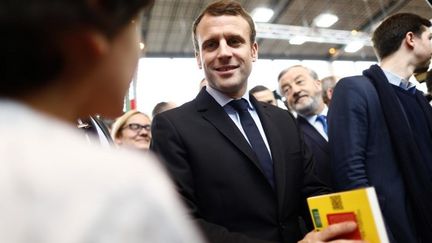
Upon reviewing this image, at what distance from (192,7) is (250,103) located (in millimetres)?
8478

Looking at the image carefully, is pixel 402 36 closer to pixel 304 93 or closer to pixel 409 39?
pixel 409 39

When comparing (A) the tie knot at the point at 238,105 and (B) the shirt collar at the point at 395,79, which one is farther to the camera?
(B) the shirt collar at the point at 395,79

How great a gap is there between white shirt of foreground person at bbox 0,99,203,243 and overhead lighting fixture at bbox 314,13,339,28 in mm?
11378

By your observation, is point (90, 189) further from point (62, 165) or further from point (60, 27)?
point (60, 27)

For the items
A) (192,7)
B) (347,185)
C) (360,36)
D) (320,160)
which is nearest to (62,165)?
(347,185)

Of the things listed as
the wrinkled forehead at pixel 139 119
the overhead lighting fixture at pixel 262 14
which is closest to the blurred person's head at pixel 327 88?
the wrinkled forehead at pixel 139 119

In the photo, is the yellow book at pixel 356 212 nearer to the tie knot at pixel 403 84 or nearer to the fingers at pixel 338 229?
the fingers at pixel 338 229

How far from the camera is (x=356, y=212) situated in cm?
108

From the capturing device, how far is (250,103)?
1.67 metres

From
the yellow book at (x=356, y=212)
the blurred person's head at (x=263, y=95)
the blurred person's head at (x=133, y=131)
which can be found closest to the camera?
the yellow book at (x=356, y=212)

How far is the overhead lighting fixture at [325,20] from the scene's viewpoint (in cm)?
1085

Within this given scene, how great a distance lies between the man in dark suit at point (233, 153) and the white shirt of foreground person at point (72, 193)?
93 centimetres

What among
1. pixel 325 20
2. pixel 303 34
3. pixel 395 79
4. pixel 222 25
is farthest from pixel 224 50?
pixel 325 20

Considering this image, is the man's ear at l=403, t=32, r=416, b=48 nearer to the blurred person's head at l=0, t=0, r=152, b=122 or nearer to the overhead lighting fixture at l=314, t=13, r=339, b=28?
the blurred person's head at l=0, t=0, r=152, b=122
